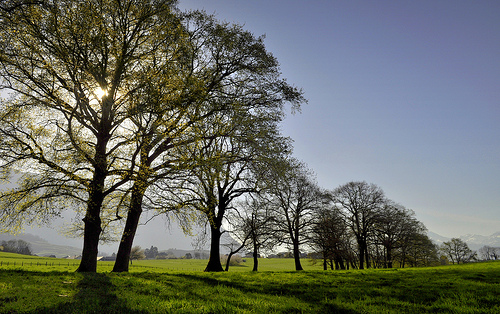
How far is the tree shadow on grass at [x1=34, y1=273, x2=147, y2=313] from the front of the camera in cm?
550

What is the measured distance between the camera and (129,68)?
1403 cm

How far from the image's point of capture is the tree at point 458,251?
7994cm

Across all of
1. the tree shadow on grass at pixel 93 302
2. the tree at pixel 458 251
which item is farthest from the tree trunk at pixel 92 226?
the tree at pixel 458 251

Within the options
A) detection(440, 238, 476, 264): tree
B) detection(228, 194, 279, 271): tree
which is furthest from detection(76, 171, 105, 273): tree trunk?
detection(440, 238, 476, 264): tree

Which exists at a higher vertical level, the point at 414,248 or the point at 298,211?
the point at 298,211

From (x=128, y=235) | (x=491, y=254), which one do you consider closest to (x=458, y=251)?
(x=491, y=254)

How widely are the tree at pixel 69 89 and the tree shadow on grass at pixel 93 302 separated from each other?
5.77 metres

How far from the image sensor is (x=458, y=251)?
80.4 metres

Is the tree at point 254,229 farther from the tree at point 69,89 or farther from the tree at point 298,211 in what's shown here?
the tree at point 69,89

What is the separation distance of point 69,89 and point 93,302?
10612 millimetres

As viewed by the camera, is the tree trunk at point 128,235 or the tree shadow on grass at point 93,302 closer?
the tree shadow on grass at point 93,302

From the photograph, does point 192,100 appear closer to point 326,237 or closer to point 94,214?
point 94,214

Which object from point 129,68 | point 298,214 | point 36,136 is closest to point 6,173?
point 36,136

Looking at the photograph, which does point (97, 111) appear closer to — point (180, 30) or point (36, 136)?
point (36, 136)
